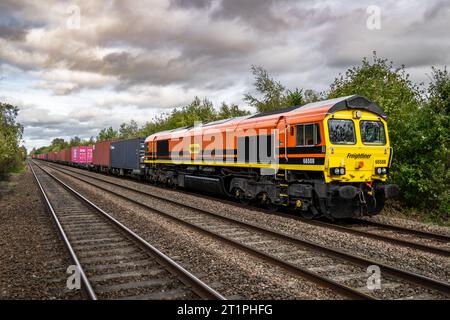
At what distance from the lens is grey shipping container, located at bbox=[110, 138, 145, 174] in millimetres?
27625

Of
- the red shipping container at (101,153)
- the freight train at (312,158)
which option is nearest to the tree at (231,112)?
the red shipping container at (101,153)

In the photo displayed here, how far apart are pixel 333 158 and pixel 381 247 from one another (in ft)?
9.73

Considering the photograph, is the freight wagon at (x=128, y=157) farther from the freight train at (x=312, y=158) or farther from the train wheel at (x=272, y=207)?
the train wheel at (x=272, y=207)

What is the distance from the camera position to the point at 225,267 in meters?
6.87

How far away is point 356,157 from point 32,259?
8.78 m

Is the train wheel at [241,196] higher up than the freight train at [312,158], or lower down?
lower down

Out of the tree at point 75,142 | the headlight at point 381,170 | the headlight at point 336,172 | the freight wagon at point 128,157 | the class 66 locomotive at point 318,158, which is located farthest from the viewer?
the tree at point 75,142

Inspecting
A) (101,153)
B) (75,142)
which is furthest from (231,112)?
(75,142)

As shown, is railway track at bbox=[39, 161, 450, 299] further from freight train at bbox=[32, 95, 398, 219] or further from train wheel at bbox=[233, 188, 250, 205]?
train wheel at bbox=[233, 188, 250, 205]

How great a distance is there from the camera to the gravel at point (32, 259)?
5.68 meters

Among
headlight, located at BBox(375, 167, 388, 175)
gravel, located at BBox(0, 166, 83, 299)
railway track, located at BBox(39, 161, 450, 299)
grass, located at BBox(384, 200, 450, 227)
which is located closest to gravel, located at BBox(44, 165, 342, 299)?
railway track, located at BBox(39, 161, 450, 299)

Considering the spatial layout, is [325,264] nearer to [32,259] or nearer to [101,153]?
[32,259]

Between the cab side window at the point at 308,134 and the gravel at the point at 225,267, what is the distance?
14.1 ft
